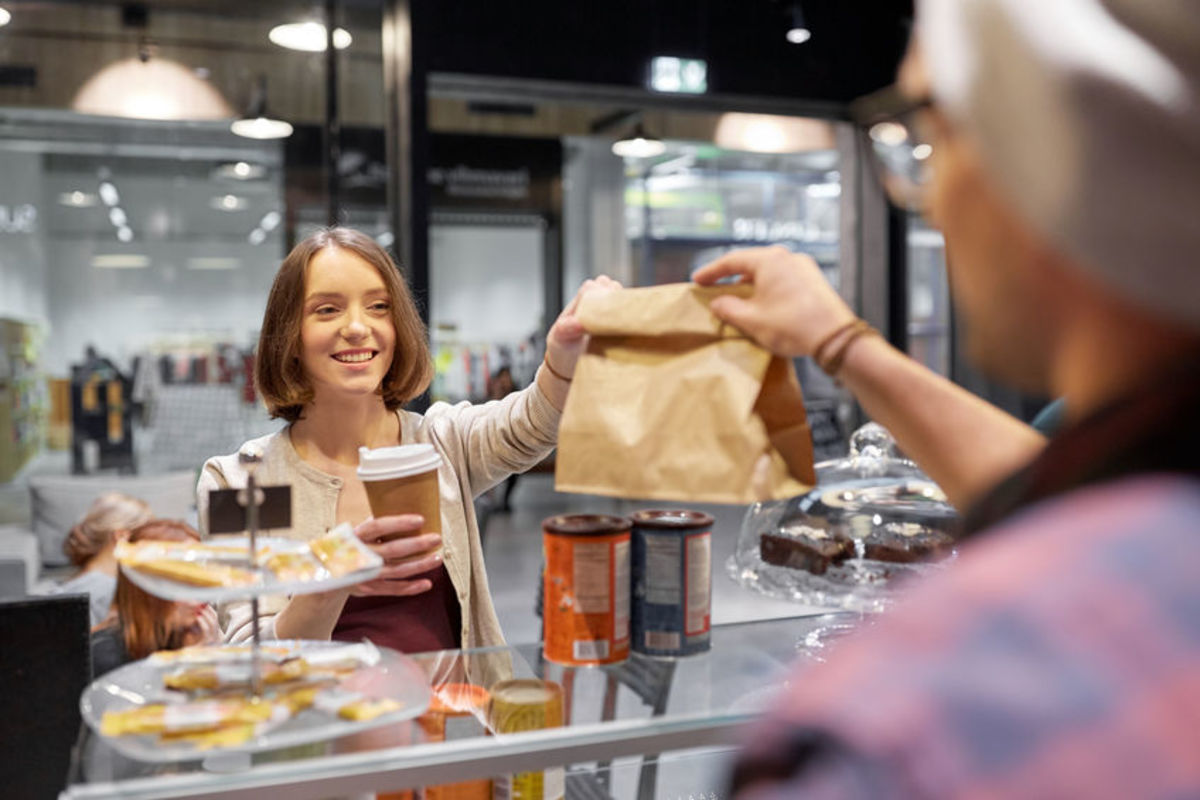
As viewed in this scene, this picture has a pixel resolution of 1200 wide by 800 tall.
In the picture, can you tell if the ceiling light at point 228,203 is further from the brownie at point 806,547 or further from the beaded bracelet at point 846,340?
the beaded bracelet at point 846,340

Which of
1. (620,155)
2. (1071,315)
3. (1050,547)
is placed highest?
(620,155)

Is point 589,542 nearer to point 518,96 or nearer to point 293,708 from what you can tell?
point 293,708

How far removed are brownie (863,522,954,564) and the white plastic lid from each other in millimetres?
884

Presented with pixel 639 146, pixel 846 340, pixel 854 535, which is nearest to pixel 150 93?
pixel 639 146

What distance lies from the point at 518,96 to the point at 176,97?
5.24 ft

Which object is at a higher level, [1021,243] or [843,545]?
[1021,243]

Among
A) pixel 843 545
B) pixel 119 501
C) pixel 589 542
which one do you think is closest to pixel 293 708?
pixel 589 542

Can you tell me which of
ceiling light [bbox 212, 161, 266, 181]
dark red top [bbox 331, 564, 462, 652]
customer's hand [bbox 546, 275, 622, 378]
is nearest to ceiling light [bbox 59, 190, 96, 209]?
ceiling light [bbox 212, 161, 266, 181]

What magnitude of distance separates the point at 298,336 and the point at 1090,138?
1675 mm

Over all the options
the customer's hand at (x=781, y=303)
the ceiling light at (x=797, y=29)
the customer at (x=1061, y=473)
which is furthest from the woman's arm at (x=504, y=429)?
the ceiling light at (x=797, y=29)

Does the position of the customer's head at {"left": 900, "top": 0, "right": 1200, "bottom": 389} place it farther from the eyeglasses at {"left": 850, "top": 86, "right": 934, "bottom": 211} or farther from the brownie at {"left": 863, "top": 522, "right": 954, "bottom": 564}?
the brownie at {"left": 863, "top": 522, "right": 954, "bottom": 564}

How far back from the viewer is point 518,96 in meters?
5.45

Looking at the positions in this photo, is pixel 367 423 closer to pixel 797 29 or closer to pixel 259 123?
pixel 259 123

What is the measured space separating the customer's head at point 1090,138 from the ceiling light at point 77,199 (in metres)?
5.13
